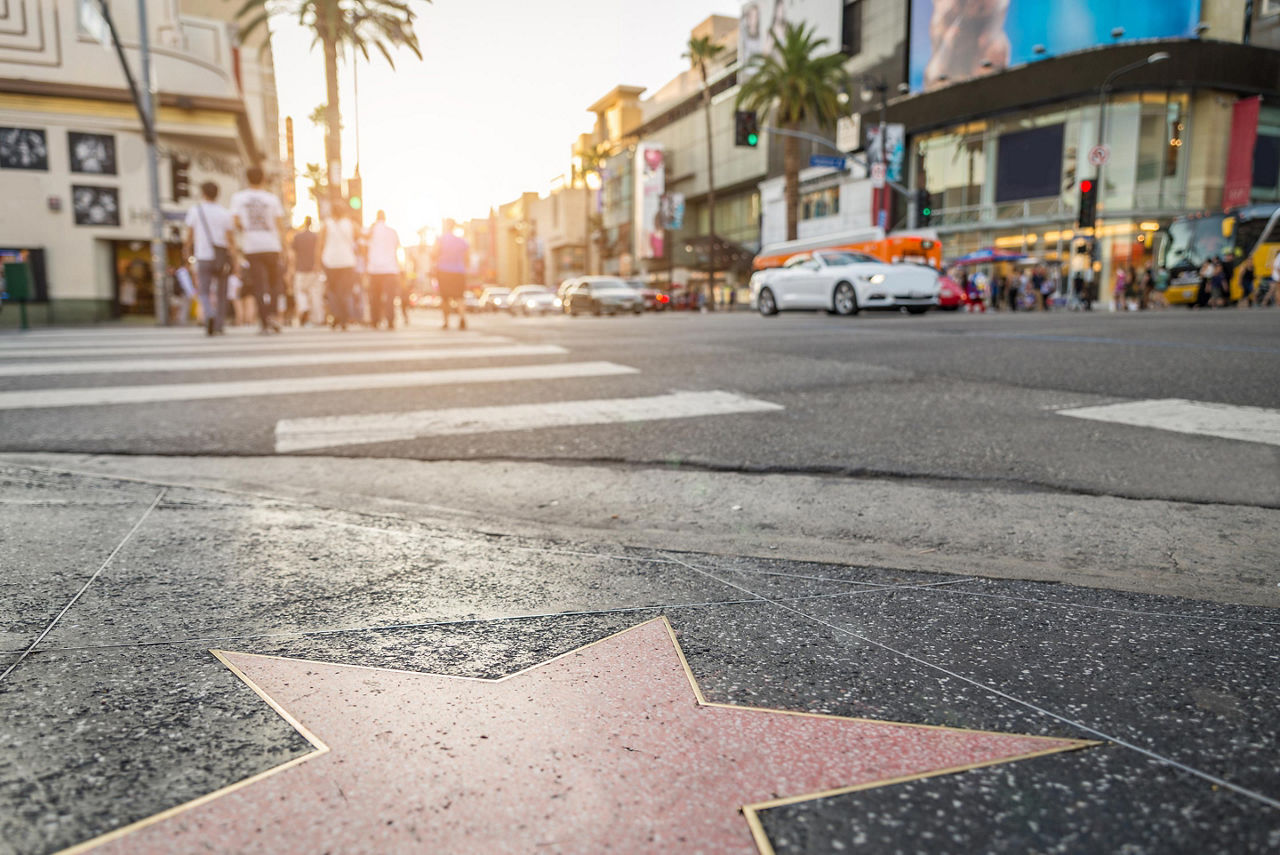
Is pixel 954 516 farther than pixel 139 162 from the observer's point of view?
No

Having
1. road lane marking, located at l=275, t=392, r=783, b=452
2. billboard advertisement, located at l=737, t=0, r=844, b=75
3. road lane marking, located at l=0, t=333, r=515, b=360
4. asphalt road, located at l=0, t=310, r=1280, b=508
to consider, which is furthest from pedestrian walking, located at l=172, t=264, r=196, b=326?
billboard advertisement, located at l=737, t=0, r=844, b=75

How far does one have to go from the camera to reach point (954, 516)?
222cm

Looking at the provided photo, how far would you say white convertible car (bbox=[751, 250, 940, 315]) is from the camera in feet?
53.9

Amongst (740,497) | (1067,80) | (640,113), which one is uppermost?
(640,113)

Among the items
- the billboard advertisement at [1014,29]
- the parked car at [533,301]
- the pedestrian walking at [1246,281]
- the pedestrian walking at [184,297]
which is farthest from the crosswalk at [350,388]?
the billboard advertisement at [1014,29]

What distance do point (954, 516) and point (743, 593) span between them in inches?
35.0

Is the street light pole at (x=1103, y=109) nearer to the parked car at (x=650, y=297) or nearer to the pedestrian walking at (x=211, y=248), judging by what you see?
the parked car at (x=650, y=297)

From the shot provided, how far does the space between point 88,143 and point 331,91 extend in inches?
261

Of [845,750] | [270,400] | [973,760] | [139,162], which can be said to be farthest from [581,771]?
[139,162]

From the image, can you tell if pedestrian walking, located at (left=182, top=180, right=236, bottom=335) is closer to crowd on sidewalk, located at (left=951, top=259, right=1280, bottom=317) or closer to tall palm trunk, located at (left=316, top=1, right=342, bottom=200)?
tall palm trunk, located at (left=316, top=1, right=342, bottom=200)

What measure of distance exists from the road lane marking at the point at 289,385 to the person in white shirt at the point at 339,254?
Answer: 711cm

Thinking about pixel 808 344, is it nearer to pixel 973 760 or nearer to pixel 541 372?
pixel 541 372

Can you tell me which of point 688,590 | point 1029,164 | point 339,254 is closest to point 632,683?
point 688,590

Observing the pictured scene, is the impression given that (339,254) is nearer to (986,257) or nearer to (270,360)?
(270,360)
